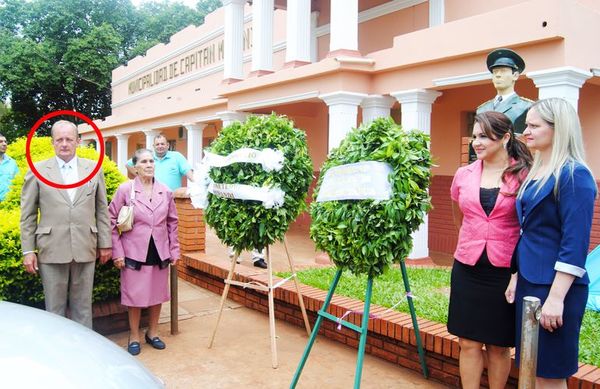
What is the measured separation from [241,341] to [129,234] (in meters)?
1.50

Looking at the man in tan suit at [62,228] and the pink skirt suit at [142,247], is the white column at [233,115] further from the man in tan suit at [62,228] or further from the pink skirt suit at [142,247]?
the man in tan suit at [62,228]

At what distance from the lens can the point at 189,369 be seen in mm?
4277

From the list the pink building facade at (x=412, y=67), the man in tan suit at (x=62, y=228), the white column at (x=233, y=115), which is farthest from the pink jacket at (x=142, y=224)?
the white column at (x=233, y=115)

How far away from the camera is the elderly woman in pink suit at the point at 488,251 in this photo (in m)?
2.90

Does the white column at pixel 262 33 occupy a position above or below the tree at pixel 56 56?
below

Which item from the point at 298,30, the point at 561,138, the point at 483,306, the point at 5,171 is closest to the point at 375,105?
the point at 298,30

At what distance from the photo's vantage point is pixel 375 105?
9352 mm

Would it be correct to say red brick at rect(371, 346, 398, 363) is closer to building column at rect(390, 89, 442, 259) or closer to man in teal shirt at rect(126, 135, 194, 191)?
man in teal shirt at rect(126, 135, 194, 191)

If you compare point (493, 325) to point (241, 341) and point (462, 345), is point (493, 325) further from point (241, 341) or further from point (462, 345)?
point (241, 341)

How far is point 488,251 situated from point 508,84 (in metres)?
1.95

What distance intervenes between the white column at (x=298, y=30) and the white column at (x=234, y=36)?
2760 millimetres

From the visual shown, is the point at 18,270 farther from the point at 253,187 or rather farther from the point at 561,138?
the point at 561,138

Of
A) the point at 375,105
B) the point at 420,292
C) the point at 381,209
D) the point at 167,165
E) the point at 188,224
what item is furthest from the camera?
the point at 375,105

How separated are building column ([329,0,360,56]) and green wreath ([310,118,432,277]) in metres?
6.10
